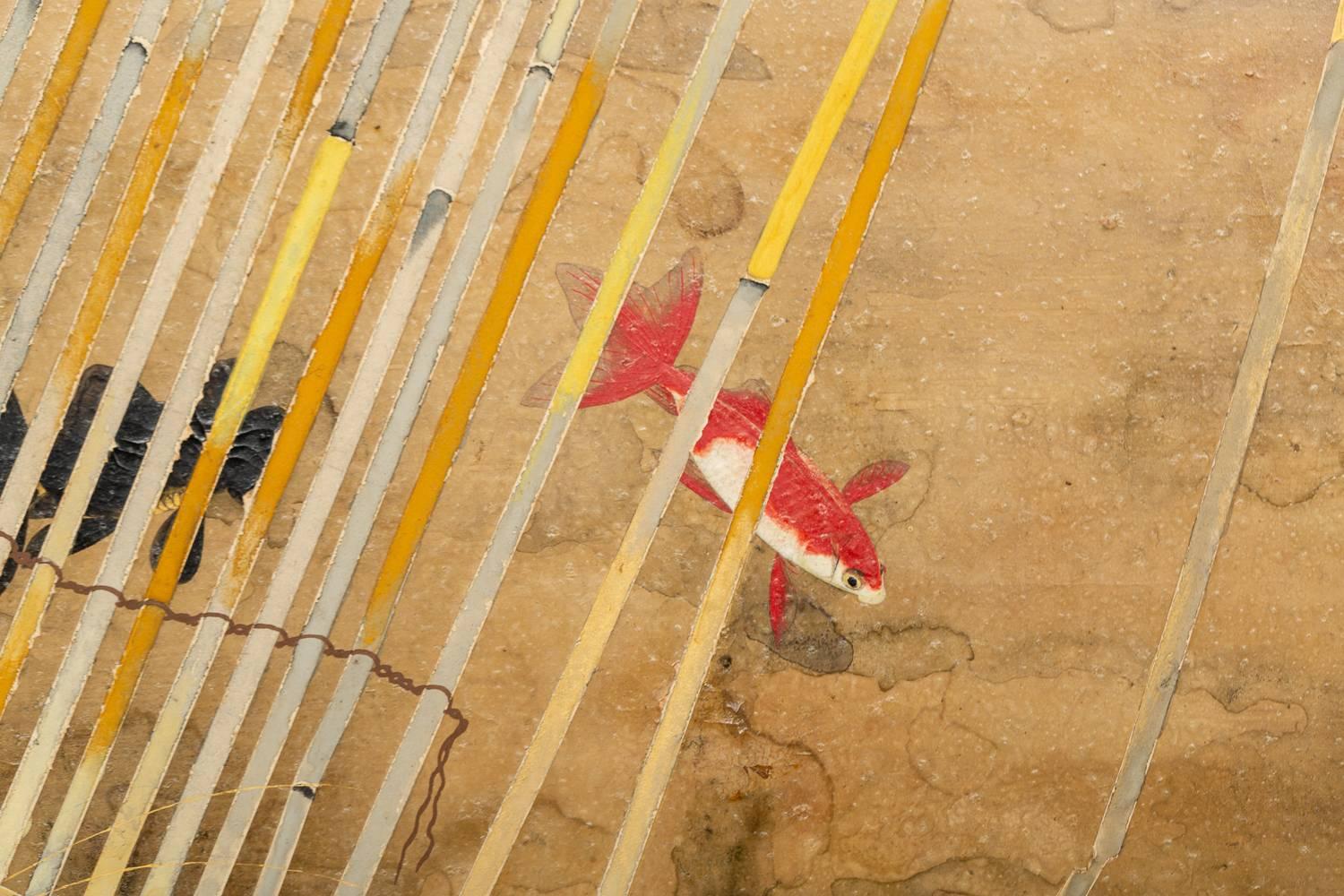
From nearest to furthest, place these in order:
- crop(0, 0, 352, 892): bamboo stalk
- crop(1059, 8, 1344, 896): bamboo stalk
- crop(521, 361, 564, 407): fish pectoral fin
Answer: crop(0, 0, 352, 892): bamboo stalk
crop(521, 361, 564, 407): fish pectoral fin
crop(1059, 8, 1344, 896): bamboo stalk

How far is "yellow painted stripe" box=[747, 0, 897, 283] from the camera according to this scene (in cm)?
223

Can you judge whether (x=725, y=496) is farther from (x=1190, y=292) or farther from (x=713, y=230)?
(x=1190, y=292)

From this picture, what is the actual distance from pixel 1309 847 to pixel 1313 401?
46.1 inches

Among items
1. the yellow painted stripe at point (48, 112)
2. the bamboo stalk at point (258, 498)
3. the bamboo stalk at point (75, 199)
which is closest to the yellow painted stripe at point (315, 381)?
the bamboo stalk at point (258, 498)

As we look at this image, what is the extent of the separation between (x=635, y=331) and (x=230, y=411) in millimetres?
979

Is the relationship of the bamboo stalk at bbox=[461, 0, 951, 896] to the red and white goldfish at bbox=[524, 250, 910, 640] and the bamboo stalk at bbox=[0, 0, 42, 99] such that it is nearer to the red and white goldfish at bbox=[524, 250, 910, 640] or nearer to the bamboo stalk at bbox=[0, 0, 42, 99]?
the red and white goldfish at bbox=[524, 250, 910, 640]

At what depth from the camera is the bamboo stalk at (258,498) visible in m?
2.09

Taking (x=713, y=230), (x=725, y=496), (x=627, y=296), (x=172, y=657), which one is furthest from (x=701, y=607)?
(x=172, y=657)

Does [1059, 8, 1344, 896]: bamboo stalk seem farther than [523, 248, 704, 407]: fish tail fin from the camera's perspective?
Yes

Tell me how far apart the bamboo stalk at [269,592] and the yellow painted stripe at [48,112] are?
867 millimetres

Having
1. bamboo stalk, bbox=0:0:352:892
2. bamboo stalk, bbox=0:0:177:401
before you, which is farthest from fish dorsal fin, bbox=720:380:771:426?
bamboo stalk, bbox=0:0:177:401

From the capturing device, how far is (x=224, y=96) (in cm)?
215

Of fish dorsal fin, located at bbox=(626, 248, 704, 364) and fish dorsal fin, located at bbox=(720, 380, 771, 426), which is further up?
fish dorsal fin, located at bbox=(626, 248, 704, 364)

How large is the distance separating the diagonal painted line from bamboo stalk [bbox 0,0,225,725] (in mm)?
1454
